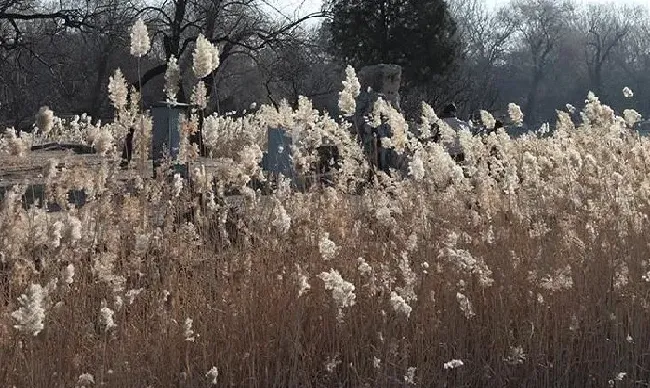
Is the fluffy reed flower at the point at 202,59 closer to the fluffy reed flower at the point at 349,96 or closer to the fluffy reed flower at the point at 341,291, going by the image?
the fluffy reed flower at the point at 349,96

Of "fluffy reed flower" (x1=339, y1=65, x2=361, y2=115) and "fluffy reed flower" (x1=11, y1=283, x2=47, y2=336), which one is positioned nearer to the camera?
"fluffy reed flower" (x1=11, y1=283, x2=47, y2=336)

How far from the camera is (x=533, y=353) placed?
8.85ft

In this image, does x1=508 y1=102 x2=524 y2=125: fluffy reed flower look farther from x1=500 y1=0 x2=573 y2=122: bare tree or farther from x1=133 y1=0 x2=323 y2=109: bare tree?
x1=500 y1=0 x2=573 y2=122: bare tree

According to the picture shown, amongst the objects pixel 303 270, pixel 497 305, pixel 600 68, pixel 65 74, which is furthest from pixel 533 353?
pixel 600 68

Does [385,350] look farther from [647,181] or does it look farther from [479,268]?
[647,181]

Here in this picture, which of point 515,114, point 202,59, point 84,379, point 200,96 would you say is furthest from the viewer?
point 515,114

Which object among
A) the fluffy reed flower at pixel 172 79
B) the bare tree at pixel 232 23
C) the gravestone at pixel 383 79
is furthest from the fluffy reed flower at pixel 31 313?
the bare tree at pixel 232 23

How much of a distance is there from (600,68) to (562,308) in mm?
56661

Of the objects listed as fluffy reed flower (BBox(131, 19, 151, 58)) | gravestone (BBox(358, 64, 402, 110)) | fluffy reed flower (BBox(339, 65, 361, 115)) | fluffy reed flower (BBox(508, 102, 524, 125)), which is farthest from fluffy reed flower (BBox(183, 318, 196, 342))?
gravestone (BBox(358, 64, 402, 110))

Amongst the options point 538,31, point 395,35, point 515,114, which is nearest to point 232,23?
point 395,35

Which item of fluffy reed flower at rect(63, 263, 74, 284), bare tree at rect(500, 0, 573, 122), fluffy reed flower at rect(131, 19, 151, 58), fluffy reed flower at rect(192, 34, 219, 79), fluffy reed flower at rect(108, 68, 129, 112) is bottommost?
fluffy reed flower at rect(63, 263, 74, 284)

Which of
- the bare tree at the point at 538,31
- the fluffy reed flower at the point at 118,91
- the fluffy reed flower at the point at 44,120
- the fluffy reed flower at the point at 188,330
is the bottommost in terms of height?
the fluffy reed flower at the point at 188,330

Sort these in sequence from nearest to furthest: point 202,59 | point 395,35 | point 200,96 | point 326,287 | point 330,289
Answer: point 326,287
point 330,289
point 202,59
point 200,96
point 395,35

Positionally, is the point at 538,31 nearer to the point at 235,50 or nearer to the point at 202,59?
the point at 235,50
